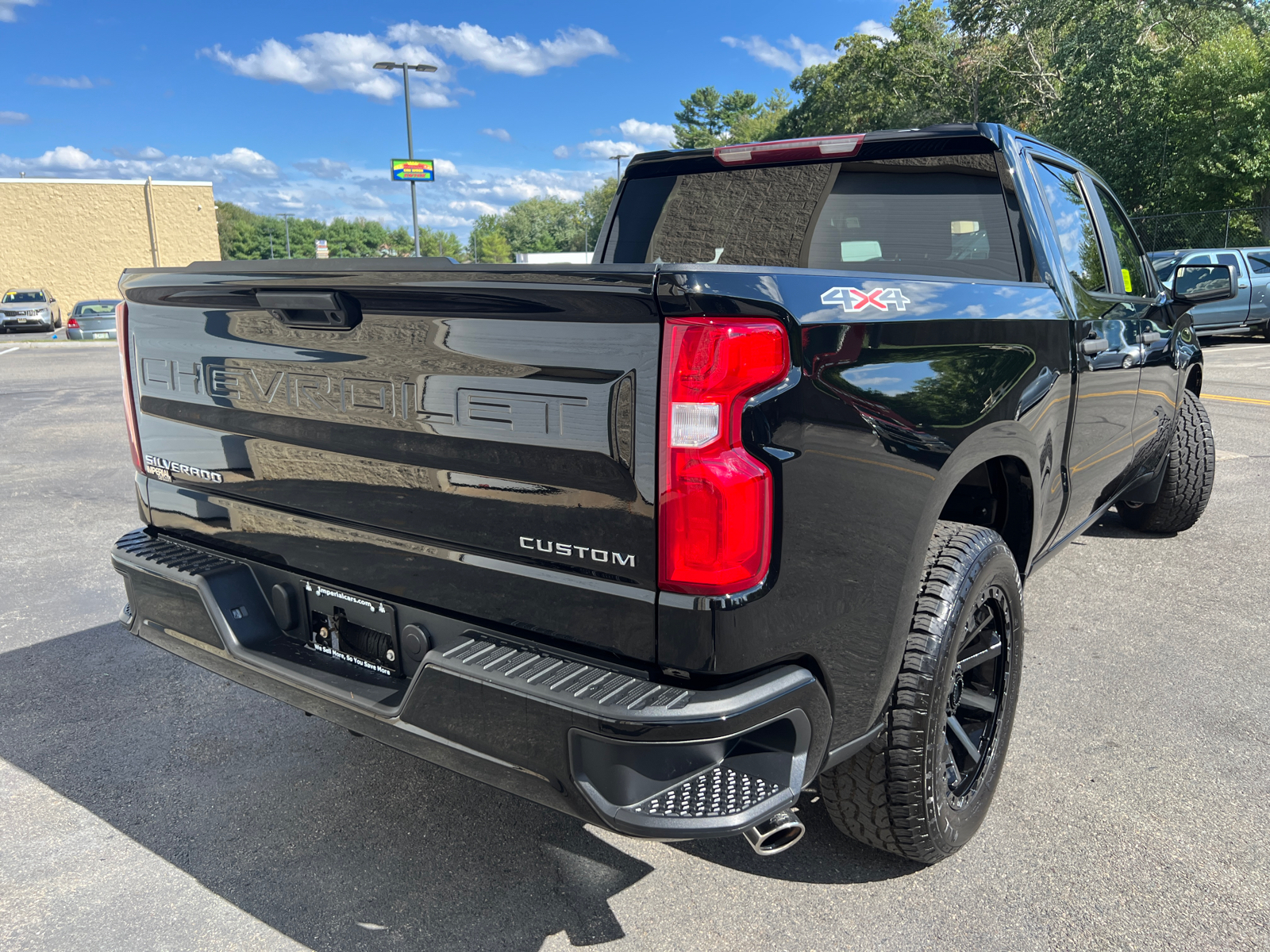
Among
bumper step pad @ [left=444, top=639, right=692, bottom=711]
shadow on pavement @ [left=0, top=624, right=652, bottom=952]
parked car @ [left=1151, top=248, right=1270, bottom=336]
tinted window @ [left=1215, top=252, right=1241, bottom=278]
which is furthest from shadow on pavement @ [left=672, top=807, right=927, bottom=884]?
parked car @ [left=1151, top=248, right=1270, bottom=336]

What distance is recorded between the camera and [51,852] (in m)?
2.56

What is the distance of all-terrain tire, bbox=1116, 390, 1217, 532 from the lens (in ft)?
16.6

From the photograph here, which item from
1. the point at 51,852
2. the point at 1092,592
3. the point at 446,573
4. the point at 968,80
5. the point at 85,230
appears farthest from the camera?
the point at 85,230

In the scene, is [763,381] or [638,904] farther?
[638,904]

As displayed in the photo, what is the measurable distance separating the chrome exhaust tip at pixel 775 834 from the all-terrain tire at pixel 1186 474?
4047mm

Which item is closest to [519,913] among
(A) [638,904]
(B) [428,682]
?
(A) [638,904]

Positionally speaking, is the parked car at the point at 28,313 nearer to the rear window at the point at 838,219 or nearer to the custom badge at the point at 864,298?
the rear window at the point at 838,219

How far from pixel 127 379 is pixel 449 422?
141 cm

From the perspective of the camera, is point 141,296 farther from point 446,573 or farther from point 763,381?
point 763,381

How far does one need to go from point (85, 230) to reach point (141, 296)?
57.7 meters

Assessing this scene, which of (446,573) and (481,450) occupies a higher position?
(481,450)

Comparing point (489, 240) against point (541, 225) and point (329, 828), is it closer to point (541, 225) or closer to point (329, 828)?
point (541, 225)

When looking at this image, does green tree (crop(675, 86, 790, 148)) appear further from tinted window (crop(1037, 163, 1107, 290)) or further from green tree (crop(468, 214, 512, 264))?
tinted window (crop(1037, 163, 1107, 290))

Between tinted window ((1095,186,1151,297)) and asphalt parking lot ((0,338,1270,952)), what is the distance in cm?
155
